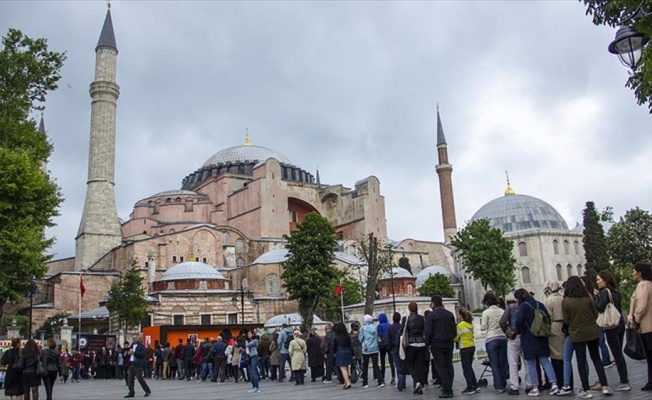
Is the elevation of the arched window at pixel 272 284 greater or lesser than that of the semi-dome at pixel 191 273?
lesser

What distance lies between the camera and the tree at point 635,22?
6649 mm

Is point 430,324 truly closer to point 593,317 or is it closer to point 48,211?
point 593,317

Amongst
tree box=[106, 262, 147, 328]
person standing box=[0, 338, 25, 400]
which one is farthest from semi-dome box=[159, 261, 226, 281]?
person standing box=[0, 338, 25, 400]

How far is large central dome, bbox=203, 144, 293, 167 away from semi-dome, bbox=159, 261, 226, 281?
21734 millimetres

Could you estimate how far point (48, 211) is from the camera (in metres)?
17.8

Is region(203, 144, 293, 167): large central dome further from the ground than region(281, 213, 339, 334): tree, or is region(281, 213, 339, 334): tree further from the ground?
region(203, 144, 293, 167): large central dome

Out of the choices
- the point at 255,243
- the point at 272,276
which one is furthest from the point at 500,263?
the point at 255,243

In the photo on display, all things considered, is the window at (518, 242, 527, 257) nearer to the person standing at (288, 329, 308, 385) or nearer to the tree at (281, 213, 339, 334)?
the tree at (281, 213, 339, 334)

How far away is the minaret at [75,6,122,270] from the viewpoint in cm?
4022

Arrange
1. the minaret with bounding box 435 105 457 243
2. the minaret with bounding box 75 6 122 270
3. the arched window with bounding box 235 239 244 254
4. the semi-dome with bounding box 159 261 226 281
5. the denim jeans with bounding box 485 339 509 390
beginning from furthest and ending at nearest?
the minaret with bounding box 435 105 457 243 < the arched window with bounding box 235 239 244 254 < the minaret with bounding box 75 6 122 270 < the semi-dome with bounding box 159 261 226 281 < the denim jeans with bounding box 485 339 509 390

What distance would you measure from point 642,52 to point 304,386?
25.1ft

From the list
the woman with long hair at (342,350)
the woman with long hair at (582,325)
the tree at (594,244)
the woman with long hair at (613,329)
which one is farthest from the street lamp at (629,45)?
the tree at (594,244)

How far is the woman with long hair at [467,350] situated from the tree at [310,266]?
782 inches

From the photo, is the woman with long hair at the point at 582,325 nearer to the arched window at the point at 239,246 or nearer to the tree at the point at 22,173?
the tree at the point at 22,173
